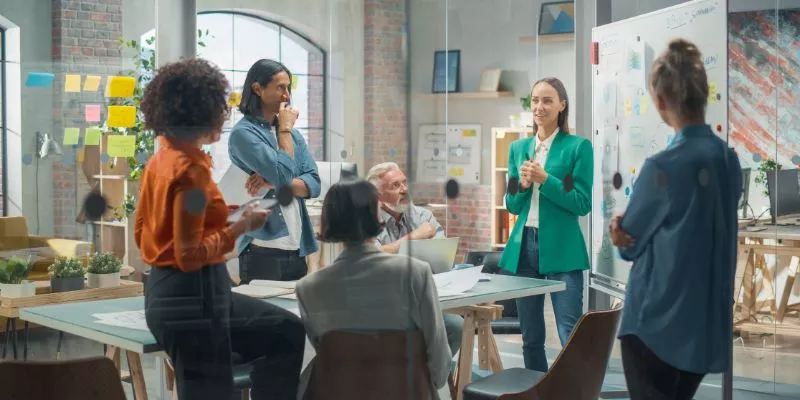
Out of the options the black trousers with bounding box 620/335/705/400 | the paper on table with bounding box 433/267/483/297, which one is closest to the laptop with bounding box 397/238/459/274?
the paper on table with bounding box 433/267/483/297

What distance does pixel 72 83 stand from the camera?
2486 millimetres

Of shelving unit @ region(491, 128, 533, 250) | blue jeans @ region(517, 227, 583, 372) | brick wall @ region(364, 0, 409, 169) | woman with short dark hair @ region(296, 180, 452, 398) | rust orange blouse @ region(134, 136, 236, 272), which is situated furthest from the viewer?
blue jeans @ region(517, 227, 583, 372)

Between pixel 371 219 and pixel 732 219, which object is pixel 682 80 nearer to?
pixel 732 219

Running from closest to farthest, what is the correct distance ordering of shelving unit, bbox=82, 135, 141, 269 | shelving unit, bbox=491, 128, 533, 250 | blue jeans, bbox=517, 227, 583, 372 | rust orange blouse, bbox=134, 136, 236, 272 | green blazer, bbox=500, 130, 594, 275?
rust orange blouse, bbox=134, 136, 236, 272 < shelving unit, bbox=82, 135, 141, 269 < shelving unit, bbox=491, 128, 533, 250 < green blazer, bbox=500, 130, 594, 275 < blue jeans, bbox=517, 227, 583, 372

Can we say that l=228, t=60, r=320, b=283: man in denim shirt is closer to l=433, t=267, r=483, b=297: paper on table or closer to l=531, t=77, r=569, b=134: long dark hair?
l=433, t=267, r=483, b=297: paper on table

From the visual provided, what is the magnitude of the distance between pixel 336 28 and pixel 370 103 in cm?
22

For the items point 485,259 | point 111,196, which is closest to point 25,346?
point 111,196

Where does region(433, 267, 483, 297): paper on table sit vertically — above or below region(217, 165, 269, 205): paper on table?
below

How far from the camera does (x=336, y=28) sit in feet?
8.87

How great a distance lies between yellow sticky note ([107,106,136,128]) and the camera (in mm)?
2432

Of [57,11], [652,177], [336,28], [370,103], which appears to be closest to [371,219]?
[370,103]

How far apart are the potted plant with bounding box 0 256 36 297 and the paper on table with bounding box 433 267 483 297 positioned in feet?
3.52

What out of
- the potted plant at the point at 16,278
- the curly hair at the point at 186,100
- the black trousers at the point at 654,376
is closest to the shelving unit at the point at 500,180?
the black trousers at the point at 654,376

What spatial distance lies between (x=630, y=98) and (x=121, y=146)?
149 centimetres
